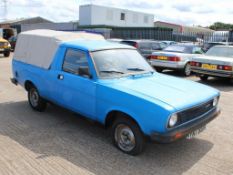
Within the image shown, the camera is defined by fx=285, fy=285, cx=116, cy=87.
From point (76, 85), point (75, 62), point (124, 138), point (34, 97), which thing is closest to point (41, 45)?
point (34, 97)

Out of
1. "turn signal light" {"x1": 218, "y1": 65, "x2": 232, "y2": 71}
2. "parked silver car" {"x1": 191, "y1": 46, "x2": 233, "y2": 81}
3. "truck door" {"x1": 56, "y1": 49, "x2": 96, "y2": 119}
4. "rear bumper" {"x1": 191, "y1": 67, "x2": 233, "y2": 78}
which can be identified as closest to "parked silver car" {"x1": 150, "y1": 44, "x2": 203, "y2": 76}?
"parked silver car" {"x1": 191, "y1": 46, "x2": 233, "y2": 81}

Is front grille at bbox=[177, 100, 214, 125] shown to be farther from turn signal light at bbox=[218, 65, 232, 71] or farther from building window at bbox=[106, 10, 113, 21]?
building window at bbox=[106, 10, 113, 21]

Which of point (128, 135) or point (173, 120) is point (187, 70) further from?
point (173, 120)

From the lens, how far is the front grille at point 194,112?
4088mm

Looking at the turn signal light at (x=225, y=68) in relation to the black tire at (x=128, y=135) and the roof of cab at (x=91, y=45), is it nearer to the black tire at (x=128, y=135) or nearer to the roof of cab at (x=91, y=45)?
the roof of cab at (x=91, y=45)

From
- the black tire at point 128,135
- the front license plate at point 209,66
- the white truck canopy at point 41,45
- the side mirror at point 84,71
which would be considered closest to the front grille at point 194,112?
the black tire at point 128,135

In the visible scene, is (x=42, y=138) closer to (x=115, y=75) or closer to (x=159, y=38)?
(x=115, y=75)

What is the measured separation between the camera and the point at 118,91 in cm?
438

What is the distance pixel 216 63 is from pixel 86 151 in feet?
24.1

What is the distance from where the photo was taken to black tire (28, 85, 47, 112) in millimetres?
6465

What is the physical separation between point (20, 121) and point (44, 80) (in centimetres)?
99

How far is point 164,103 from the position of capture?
3955 millimetres

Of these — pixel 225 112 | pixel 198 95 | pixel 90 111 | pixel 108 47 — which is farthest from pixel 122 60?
pixel 225 112

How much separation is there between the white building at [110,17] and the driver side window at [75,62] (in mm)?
43690
